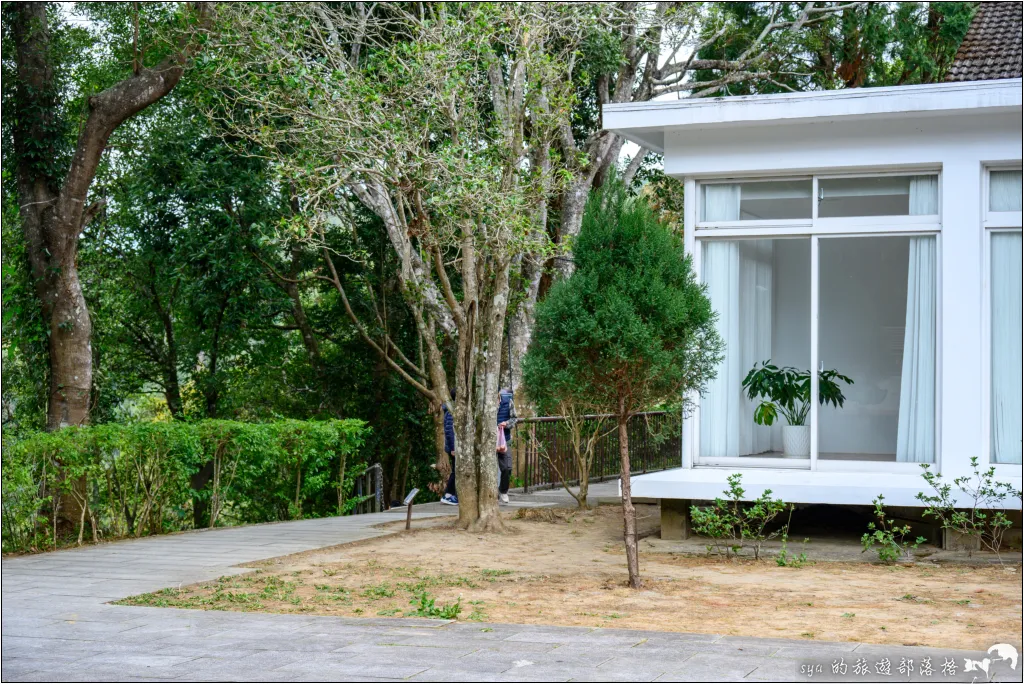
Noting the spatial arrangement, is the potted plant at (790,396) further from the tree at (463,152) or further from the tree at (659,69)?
the tree at (659,69)

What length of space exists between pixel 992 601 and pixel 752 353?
3.81 m

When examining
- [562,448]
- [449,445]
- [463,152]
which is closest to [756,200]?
[463,152]

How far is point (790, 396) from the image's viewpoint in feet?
33.8

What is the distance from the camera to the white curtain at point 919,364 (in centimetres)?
958

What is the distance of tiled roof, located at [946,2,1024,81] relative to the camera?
447 inches

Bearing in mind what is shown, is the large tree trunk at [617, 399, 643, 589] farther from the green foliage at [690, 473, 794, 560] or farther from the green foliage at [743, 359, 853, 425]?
the green foliage at [743, 359, 853, 425]

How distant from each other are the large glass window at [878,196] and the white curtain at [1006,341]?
65 centimetres

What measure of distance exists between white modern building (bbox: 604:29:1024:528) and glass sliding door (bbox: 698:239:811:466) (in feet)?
0.05

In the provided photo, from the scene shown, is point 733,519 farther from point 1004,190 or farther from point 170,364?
point 170,364

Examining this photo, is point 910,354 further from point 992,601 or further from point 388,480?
point 388,480

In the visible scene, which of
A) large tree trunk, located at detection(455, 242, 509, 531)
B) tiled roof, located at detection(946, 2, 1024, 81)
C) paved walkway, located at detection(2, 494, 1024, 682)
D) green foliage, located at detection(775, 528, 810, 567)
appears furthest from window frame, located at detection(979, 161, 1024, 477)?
paved walkway, located at detection(2, 494, 1024, 682)

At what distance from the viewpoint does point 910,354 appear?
9750 millimetres

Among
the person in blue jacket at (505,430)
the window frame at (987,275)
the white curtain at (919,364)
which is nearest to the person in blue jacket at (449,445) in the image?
the person in blue jacket at (505,430)

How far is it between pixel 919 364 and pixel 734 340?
1.63 m
